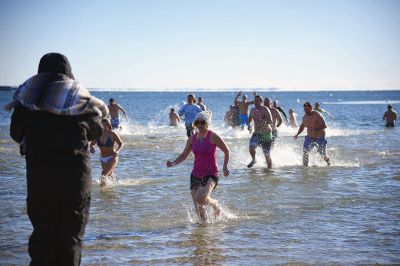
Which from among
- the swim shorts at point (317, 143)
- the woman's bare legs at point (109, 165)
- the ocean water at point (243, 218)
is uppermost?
the swim shorts at point (317, 143)

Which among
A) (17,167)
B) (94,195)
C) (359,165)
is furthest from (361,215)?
(17,167)

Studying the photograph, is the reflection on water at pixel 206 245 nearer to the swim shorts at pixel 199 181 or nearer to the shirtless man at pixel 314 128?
the swim shorts at pixel 199 181

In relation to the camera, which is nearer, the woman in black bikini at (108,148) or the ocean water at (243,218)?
the ocean water at (243,218)

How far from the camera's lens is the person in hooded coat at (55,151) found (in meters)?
3.39

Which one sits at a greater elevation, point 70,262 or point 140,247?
point 70,262

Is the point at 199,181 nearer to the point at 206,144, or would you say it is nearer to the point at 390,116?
the point at 206,144

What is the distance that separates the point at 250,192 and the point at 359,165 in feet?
16.1

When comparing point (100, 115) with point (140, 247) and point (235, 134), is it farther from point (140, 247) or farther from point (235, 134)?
point (235, 134)

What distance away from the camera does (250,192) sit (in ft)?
30.2

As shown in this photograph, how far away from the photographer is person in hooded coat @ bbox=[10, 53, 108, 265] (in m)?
3.39

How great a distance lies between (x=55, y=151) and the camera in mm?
3391

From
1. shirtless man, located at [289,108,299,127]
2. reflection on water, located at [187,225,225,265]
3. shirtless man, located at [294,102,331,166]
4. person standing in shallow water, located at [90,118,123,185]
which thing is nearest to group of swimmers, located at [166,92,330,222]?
shirtless man, located at [294,102,331,166]

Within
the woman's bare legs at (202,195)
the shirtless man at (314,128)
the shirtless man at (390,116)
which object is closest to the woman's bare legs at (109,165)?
the woman's bare legs at (202,195)

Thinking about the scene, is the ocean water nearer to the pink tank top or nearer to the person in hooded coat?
the pink tank top
